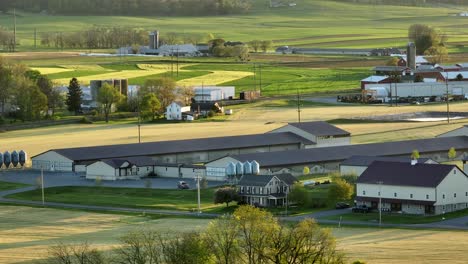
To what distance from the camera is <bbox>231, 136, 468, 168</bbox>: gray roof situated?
46.2 m

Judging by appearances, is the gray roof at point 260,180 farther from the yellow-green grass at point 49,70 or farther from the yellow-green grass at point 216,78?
the yellow-green grass at point 49,70

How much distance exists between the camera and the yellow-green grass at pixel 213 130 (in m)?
54.9

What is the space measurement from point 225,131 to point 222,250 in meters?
31.4

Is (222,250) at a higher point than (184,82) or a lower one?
lower

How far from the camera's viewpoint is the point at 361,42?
12131 centimetres

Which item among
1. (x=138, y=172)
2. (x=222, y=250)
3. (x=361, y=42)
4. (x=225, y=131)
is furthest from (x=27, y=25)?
(x=222, y=250)

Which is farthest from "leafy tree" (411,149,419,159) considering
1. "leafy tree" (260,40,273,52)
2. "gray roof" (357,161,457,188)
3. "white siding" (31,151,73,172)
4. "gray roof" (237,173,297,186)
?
"leafy tree" (260,40,273,52)

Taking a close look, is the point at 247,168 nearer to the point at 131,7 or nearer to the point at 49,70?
the point at 49,70

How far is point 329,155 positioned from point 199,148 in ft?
17.0

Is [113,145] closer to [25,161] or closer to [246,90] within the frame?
[25,161]

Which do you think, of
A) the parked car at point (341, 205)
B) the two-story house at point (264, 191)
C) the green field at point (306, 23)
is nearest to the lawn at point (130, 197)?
the two-story house at point (264, 191)

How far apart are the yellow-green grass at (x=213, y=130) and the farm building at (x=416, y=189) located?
48.0 ft

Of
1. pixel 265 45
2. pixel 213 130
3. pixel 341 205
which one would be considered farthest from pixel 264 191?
pixel 265 45

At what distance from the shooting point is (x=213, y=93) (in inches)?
2938
